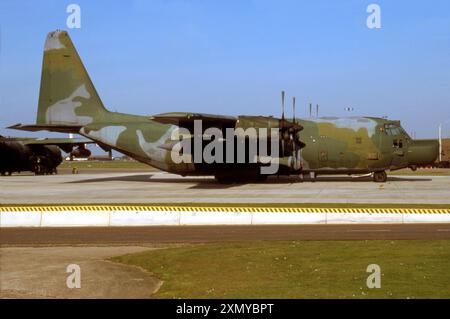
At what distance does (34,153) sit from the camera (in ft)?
214

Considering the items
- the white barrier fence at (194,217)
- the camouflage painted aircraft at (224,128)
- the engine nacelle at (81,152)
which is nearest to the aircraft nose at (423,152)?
the camouflage painted aircraft at (224,128)

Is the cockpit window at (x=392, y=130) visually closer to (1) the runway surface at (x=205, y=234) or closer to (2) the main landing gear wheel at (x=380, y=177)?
(2) the main landing gear wheel at (x=380, y=177)

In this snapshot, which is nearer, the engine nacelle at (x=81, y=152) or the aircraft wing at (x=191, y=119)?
the aircraft wing at (x=191, y=119)

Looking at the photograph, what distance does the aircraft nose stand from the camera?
39344 millimetres

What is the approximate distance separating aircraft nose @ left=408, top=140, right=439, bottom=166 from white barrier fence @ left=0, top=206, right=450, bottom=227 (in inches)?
664

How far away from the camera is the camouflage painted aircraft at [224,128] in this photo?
39.7 metres

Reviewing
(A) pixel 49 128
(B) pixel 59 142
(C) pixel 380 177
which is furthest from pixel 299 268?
(B) pixel 59 142

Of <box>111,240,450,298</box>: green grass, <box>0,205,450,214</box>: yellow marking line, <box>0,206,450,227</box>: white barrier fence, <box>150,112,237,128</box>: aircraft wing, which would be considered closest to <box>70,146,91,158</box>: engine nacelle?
<box>150,112,237,128</box>: aircraft wing

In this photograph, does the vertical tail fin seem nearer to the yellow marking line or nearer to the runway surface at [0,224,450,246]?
the yellow marking line

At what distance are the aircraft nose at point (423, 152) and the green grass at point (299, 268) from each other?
24.4 meters

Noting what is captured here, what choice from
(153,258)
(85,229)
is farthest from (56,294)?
(85,229)

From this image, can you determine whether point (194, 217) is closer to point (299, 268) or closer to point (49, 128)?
point (299, 268)

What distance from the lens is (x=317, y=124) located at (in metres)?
40.9
